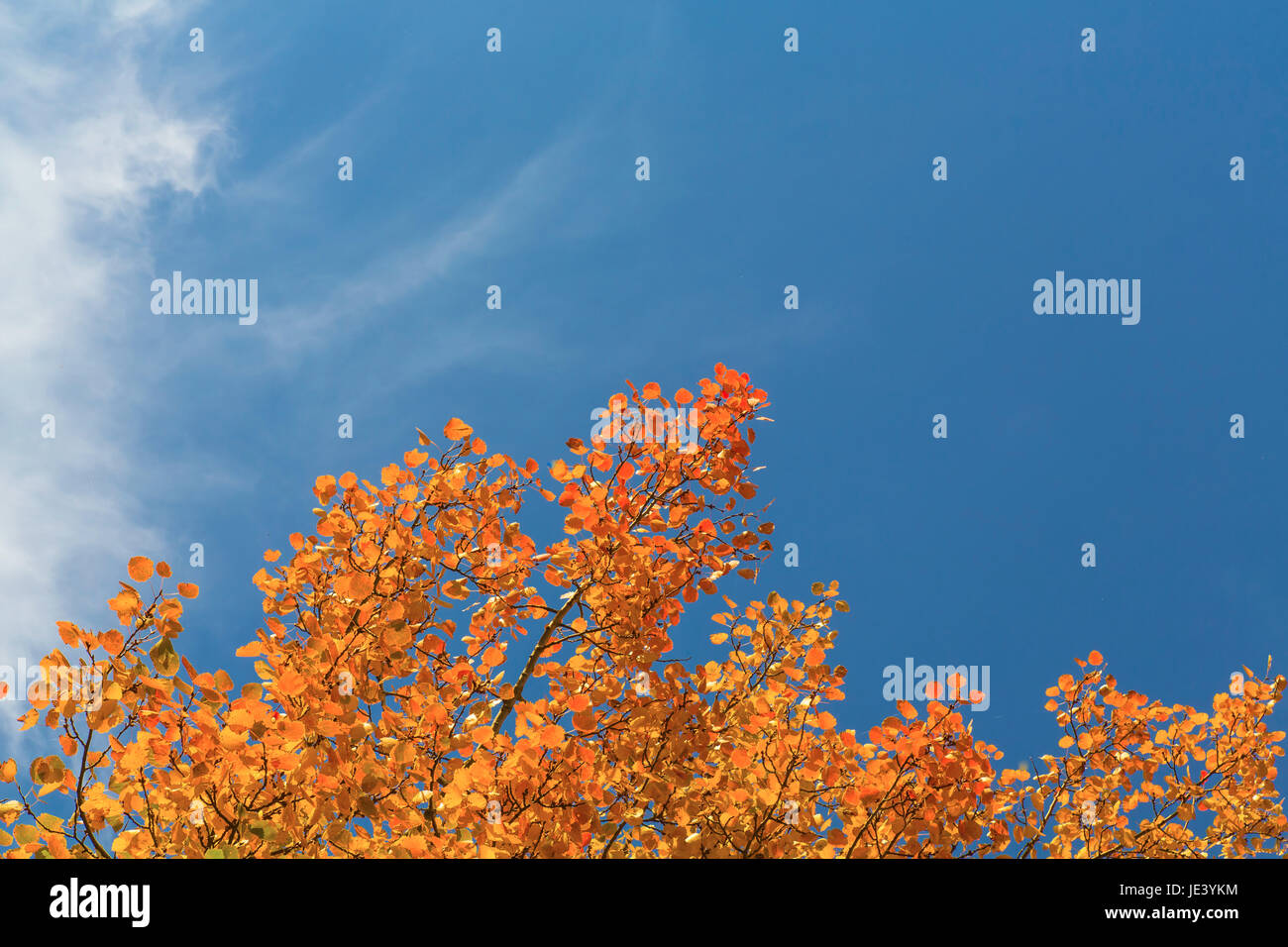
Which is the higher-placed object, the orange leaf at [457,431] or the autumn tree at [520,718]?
the orange leaf at [457,431]

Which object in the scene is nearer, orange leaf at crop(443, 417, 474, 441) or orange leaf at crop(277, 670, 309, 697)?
orange leaf at crop(277, 670, 309, 697)

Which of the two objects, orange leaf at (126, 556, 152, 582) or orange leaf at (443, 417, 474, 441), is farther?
orange leaf at (443, 417, 474, 441)

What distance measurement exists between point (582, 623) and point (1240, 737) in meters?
5.90

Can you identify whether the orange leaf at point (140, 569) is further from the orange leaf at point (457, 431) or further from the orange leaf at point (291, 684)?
the orange leaf at point (457, 431)

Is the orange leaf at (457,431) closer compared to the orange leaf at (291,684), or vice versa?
the orange leaf at (291,684)

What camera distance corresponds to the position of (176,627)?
3654 mm

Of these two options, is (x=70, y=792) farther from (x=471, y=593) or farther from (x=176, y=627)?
(x=471, y=593)

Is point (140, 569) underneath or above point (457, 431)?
underneath

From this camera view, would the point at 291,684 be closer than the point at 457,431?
Yes

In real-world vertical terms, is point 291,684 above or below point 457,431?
below

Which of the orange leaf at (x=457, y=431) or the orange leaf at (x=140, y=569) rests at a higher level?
the orange leaf at (x=457, y=431)

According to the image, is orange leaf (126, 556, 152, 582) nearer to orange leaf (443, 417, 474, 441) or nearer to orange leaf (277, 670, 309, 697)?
orange leaf (277, 670, 309, 697)

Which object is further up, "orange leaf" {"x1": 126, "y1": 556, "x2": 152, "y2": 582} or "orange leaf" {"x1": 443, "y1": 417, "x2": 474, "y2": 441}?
"orange leaf" {"x1": 443, "y1": 417, "x2": 474, "y2": 441}
